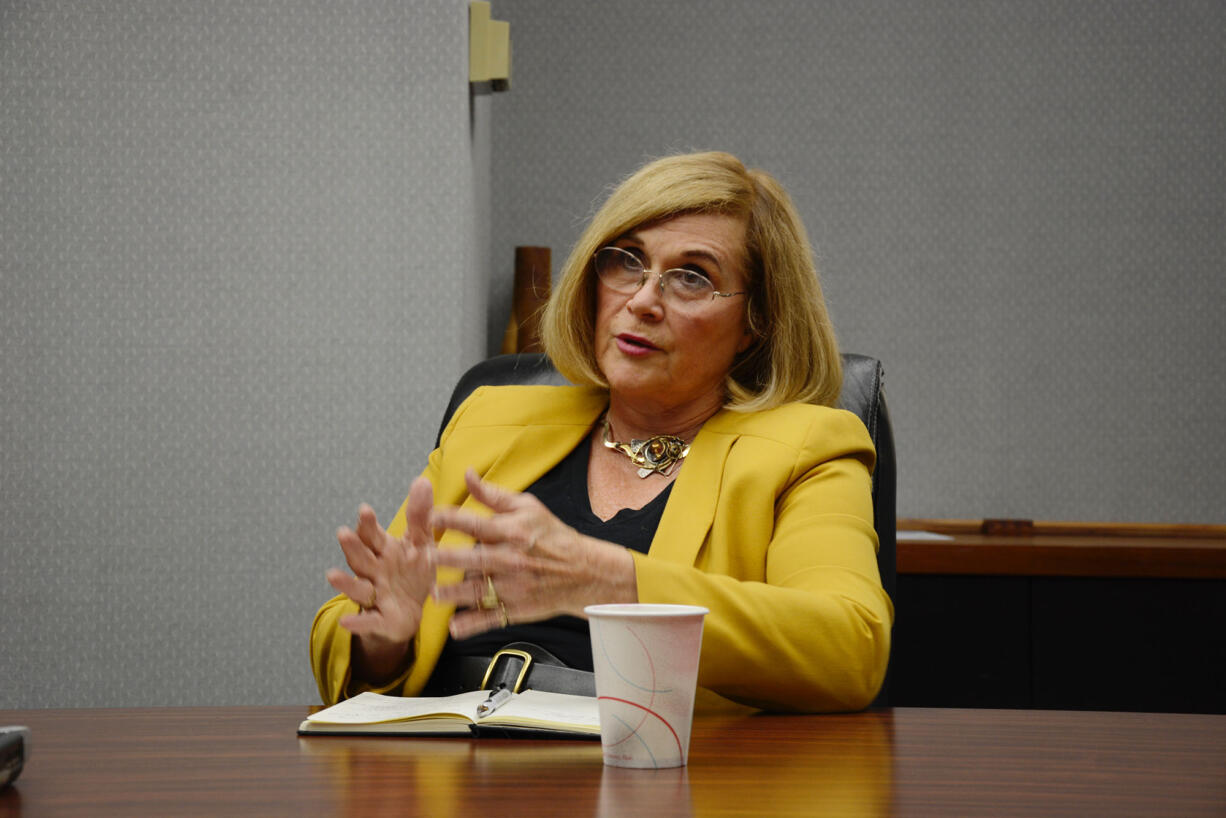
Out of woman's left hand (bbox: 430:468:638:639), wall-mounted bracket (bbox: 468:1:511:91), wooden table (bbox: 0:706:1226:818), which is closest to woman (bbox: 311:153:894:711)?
woman's left hand (bbox: 430:468:638:639)

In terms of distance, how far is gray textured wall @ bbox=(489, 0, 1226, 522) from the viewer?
277 cm

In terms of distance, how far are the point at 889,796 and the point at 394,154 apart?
1.40 meters

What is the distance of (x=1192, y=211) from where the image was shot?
278cm

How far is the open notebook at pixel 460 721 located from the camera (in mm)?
832

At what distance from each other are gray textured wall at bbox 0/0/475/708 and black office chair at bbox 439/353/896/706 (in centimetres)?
25

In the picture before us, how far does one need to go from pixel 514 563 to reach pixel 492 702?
117 mm

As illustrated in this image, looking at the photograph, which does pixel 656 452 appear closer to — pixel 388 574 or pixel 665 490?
pixel 665 490

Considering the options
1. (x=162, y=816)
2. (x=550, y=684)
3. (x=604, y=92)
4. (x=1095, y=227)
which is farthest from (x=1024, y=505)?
(x=162, y=816)

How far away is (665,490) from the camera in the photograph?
135cm

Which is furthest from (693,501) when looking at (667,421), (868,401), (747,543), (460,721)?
(460,721)

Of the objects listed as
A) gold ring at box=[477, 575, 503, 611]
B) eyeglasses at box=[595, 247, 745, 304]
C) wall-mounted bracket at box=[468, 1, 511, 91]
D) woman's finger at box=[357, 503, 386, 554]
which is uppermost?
wall-mounted bracket at box=[468, 1, 511, 91]

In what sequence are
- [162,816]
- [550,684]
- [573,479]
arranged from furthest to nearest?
1. [573,479]
2. [550,684]
3. [162,816]

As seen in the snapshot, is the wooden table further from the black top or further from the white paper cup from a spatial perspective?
the black top

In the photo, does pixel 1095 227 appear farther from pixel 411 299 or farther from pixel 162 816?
pixel 162 816
